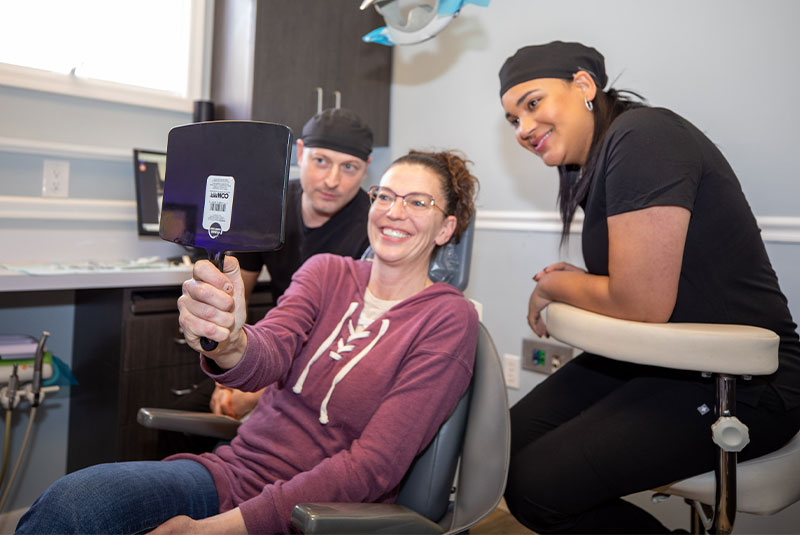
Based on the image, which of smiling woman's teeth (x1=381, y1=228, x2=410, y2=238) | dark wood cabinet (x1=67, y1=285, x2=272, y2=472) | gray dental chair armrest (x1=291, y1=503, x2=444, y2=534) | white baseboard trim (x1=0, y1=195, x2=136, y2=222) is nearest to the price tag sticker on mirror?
gray dental chair armrest (x1=291, y1=503, x2=444, y2=534)

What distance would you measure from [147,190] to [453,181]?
143cm

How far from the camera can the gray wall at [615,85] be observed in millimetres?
1675

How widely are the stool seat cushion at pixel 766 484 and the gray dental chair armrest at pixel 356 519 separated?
54 centimetres

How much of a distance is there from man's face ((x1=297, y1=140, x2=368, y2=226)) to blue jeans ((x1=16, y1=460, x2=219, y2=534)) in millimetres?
938

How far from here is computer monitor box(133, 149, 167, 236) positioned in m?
2.28

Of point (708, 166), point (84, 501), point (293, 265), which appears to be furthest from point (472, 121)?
point (84, 501)

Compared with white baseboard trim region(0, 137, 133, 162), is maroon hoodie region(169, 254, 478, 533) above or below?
below

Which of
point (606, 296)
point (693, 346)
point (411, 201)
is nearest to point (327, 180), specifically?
point (411, 201)

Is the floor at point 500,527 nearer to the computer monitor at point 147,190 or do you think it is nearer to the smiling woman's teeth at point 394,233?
the smiling woman's teeth at point 394,233

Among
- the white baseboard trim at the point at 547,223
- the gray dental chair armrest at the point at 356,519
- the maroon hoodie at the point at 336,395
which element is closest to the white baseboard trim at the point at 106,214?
the white baseboard trim at the point at 547,223

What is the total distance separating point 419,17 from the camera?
2.03 m

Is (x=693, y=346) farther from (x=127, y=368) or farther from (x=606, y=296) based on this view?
(x=127, y=368)

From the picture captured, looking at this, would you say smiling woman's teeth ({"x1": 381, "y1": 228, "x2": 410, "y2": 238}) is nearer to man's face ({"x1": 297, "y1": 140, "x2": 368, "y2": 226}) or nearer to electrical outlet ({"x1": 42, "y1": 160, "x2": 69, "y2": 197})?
man's face ({"x1": 297, "y1": 140, "x2": 368, "y2": 226})

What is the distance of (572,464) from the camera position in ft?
3.84
